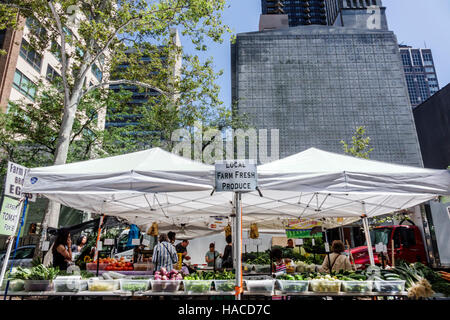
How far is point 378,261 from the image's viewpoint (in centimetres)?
1158

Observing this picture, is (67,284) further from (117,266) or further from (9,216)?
(117,266)

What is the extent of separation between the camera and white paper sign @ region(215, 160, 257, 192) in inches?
166

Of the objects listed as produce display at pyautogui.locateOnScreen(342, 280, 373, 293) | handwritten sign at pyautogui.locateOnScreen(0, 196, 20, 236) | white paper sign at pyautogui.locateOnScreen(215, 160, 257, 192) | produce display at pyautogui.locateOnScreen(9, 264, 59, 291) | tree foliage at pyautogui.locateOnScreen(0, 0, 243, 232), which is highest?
tree foliage at pyautogui.locateOnScreen(0, 0, 243, 232)

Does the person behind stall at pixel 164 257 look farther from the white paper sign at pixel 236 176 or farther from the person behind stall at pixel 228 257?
the white paper sign at pixel 236 176

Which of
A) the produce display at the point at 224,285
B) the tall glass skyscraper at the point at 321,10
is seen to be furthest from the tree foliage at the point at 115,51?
the tall glass skyscraper at the point at 321,10

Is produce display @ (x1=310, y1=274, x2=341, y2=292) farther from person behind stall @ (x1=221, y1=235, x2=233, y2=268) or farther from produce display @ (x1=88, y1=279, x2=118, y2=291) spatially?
person behind stall @ (x1=221, y1=235, x2=233, y2=268)

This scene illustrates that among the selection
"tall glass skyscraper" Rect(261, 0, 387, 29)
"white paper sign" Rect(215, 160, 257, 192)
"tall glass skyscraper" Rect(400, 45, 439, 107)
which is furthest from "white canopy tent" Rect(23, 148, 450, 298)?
"tall glass skyscraper" Rect(400, 45, 439, 107)

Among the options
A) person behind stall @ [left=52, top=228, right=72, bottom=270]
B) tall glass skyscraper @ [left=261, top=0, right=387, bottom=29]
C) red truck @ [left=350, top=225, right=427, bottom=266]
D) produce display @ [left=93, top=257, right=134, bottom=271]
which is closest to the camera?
person behind stall @ [left=52, top=228, right=72, bottom=270]

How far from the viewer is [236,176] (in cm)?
427

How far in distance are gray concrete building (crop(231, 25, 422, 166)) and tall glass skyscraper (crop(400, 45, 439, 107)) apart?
9854 centimetres

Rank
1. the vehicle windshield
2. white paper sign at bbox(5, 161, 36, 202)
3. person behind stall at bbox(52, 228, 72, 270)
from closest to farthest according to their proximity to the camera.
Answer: white paper sign at bbox(5, 161, 36, 202) < person behind stall at bbox(52, 228, 72, 270) < the vehicle windshield
